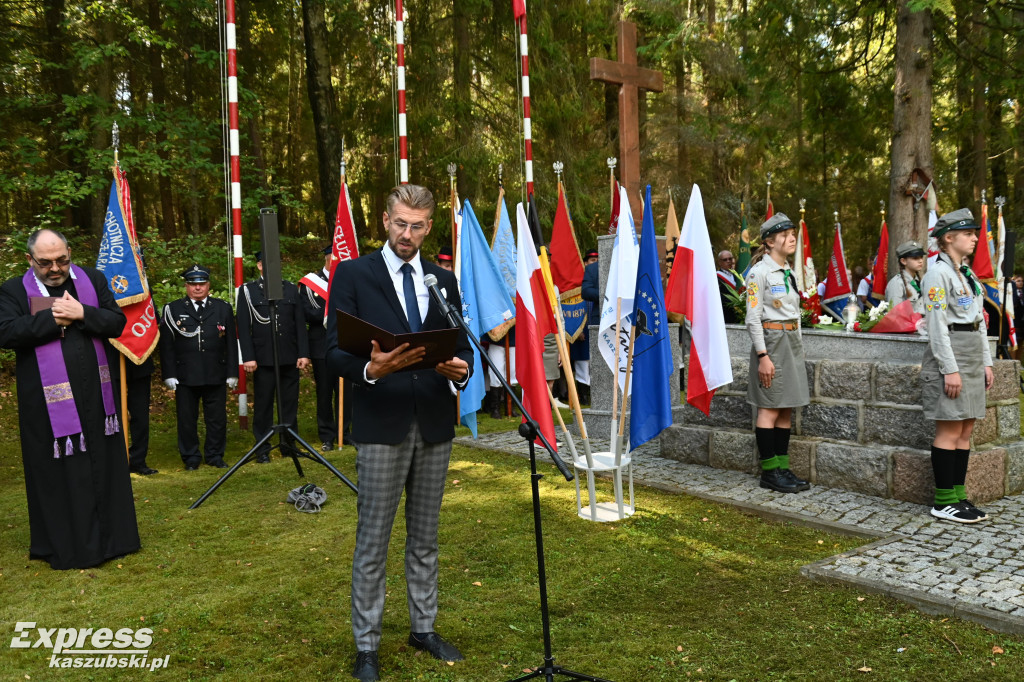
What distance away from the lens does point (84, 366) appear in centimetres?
487

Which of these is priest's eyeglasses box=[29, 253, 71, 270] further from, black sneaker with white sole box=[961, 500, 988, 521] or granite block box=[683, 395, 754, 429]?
black sneaker with white sole box=[961, 500, 988, 521]

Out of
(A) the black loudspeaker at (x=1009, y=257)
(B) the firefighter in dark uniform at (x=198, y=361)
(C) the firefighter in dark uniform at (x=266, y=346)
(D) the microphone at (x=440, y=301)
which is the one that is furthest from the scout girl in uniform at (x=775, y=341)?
(A) the black loudspeaker at (x=1009, y=257)

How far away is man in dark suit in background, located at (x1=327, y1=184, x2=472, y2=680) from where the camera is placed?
3189mm

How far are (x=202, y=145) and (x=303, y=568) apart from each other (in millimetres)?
10239

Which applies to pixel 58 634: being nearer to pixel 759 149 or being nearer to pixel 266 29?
pixel 266 29

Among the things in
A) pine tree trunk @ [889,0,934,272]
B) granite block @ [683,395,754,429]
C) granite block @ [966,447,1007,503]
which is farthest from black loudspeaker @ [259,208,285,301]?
pine tree trunk @ [889,0,934,272]

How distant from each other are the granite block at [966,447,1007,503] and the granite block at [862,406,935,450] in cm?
33

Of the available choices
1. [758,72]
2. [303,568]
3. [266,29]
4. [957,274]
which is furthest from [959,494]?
[266,29]

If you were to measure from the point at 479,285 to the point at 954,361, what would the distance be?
4.00 m

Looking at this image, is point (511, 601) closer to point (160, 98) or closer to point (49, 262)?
point (49, 262)

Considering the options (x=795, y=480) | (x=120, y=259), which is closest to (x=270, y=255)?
(x=120, y=259)

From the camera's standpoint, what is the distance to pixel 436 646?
140 inches

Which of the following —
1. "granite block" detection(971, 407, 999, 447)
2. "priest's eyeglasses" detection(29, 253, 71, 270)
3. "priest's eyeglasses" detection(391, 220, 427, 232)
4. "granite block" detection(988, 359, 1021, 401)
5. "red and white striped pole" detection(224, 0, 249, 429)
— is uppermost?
"red and white striped pole" detection(224, 0, 249, 429)

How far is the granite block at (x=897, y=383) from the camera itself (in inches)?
234
